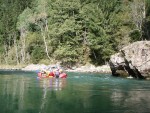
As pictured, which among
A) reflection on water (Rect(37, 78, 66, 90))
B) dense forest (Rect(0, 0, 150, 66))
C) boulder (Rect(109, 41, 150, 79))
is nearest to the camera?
reflection on water (Rect(37, 78, 66, 90))

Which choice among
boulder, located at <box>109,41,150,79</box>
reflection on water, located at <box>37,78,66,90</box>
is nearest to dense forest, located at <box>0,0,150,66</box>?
boulder, located at <box>109,41,150,79</box>

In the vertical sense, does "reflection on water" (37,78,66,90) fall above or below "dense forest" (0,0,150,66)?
below

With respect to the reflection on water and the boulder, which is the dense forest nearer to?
the boulder

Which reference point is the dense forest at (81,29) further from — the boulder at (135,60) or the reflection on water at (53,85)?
the reflection on water at (53,85)

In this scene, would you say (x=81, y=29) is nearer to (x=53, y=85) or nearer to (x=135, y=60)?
(x=135, y=60)

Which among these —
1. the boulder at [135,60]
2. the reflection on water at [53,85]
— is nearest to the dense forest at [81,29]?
the boulder at [135,60]

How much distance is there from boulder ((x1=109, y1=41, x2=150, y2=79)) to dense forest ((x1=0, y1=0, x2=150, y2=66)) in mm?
17921

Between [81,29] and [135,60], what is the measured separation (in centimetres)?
3372

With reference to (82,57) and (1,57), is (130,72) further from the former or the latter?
(1,57)

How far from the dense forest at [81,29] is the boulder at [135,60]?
17.9 meters

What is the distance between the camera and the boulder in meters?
46.8

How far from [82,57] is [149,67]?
33.1 metres

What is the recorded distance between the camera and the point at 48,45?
293 feet

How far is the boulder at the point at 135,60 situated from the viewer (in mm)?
46812
